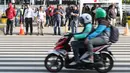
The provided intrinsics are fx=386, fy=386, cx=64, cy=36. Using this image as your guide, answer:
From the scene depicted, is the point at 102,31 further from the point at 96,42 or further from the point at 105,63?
the point at 105,63

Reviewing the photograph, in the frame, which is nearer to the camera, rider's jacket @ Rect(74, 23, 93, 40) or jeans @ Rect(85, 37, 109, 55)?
jeans @ Rect(85, 37, 109, 55)

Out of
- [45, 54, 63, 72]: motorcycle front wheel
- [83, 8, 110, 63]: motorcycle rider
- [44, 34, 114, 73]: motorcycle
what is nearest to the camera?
[83, 8, 110, 63]: motorcycle rider

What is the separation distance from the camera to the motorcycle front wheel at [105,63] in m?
9.20

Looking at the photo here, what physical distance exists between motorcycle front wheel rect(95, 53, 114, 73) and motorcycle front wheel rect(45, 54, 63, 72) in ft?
2.98

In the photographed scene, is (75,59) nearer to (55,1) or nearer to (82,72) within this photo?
(82,72)

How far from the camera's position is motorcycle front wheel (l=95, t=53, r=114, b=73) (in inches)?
362

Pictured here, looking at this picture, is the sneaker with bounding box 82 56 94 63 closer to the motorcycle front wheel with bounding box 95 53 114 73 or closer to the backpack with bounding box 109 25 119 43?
the motorcycle front wheel with bounding box 95 53 114 73

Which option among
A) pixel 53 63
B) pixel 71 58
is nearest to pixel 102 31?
pixel 71 58

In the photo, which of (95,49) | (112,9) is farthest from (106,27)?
(112,9)

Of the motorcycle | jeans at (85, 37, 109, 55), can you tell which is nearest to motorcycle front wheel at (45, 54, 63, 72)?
the motorcycle

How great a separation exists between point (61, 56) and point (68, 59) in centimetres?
21

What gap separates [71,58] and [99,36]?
33.7 inches

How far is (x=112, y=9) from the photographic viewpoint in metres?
22.6

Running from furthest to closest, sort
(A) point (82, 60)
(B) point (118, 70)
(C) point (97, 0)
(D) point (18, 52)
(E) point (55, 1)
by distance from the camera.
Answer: (E) point (55, 1)
(C) point (97, 0)
(D) point (18, 52)
(B) point (118, 70)
(A) point (82, 60)
